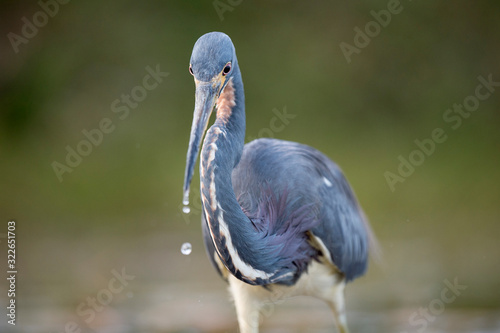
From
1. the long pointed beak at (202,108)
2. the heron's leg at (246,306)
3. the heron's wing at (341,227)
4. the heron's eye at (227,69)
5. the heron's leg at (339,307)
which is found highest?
the heron's eye at (227,69)

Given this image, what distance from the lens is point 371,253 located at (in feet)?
12.0

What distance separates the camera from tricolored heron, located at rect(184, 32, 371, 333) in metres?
2.15

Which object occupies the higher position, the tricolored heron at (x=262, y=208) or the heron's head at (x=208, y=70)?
the heron's head at (x=208, y=70)

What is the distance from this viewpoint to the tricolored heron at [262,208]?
215 cm

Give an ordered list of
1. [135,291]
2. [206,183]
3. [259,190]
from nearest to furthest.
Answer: [206,183] → [259,190] → [135,291]

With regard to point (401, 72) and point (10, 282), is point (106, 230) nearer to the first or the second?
point (10, 282)

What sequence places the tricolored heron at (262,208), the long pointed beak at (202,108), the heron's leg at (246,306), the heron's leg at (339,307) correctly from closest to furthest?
the long pointed beak at (202,108) → the tricolored heron at (262,208) → the heron's leg at (246,306) → the heron's leg at (339,307)

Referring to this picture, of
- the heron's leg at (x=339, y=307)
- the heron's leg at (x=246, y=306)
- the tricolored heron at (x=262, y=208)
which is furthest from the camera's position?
the heron's leg at (x=339, y=307)

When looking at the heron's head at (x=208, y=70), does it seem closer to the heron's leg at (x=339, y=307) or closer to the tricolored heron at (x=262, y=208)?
the tricolored heron at (x=262, y=208)

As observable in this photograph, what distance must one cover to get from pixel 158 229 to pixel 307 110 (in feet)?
6.86

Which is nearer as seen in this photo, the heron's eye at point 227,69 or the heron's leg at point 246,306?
the heron's eye at point 227,69

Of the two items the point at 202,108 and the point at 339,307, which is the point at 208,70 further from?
the point at 339,307

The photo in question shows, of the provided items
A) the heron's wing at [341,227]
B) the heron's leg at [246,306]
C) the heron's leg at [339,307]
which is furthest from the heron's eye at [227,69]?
the heron's leg at [339,307]

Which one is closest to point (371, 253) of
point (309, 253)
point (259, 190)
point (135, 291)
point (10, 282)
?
point (309, 253)
